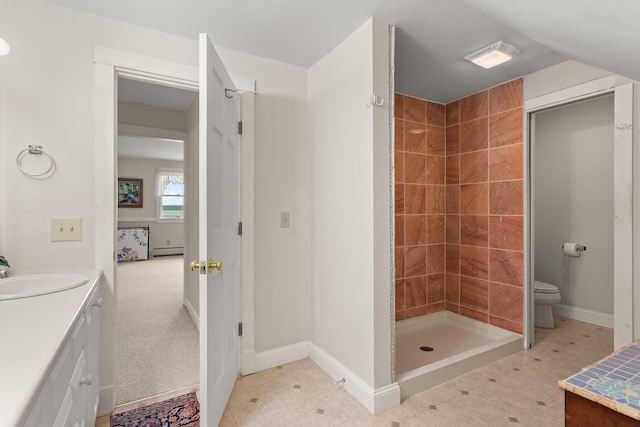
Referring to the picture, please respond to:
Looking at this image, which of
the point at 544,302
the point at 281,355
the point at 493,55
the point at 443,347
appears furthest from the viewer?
the point at 544,302

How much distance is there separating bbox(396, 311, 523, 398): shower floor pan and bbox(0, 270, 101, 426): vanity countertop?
176cm

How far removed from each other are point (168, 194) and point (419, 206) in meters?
6.62

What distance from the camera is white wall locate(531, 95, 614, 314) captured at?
10.3ft

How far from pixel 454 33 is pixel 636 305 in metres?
2.07

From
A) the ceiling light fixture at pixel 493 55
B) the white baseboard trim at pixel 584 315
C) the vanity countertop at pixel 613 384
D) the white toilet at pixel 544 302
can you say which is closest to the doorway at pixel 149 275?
the vanity countertop at pixel 613 384

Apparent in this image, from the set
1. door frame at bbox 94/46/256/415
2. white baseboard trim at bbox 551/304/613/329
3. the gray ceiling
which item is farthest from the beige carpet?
white baseboard trim at bbox 551/304/613/329

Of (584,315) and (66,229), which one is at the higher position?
(66,229)

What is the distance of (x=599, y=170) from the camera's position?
10.5 ft

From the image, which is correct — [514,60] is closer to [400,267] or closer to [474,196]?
[474,196]

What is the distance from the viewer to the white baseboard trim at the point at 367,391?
1812 mm

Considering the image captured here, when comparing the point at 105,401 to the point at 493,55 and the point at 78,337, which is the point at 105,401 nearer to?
the point at 78,337

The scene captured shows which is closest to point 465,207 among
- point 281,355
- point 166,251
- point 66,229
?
point 281,355

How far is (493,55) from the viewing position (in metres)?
2.18

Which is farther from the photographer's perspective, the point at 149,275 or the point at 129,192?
the point at 129,192
